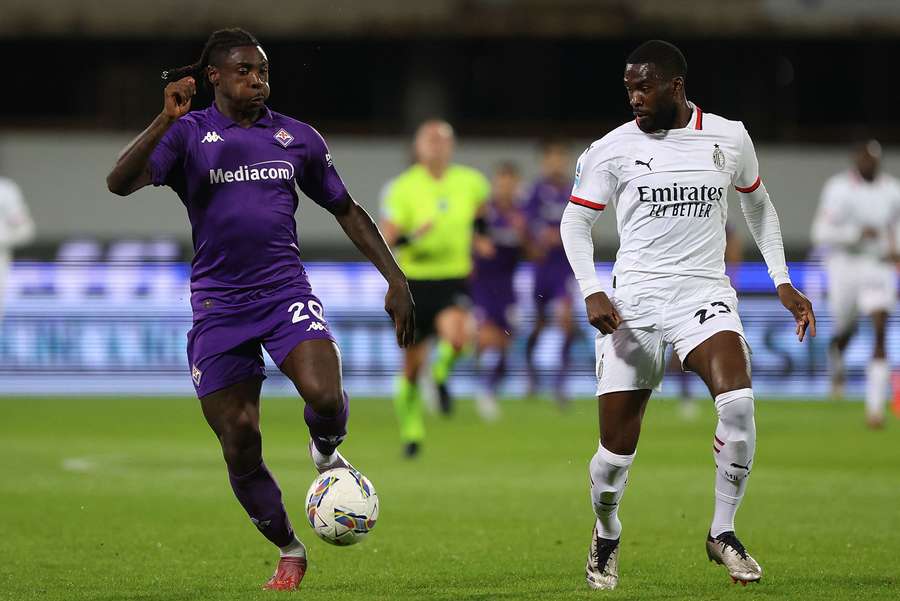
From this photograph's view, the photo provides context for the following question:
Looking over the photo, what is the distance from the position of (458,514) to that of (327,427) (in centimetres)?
299

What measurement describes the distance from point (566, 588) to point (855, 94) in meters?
22.9

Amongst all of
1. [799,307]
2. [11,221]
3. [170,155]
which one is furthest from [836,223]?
[170,155]

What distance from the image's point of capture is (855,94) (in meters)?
28.8

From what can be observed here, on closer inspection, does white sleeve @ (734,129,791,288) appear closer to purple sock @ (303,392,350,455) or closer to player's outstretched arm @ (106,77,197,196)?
purple sock @ (303,392,350,455)

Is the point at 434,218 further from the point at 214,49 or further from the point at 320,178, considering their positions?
the point at 214,49

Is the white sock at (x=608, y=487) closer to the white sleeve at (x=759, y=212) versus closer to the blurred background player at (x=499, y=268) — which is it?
the white sleeve at (x=759, y=212)

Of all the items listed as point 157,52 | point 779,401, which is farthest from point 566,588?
point 157,52

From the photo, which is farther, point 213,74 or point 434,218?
point 434,218

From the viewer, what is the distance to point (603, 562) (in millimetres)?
7445

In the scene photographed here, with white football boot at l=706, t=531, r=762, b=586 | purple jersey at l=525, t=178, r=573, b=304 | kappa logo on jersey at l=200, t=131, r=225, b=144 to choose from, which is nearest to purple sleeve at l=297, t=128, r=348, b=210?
kappa logo on jersey at l=200, t=131, r=225, b=144

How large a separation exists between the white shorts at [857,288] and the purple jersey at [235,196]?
10.6 m

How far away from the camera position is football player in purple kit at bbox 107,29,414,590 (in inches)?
282

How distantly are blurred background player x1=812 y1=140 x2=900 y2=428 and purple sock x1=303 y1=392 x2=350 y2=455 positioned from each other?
10.1 metres

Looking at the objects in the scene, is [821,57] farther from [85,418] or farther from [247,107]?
[247,107]
